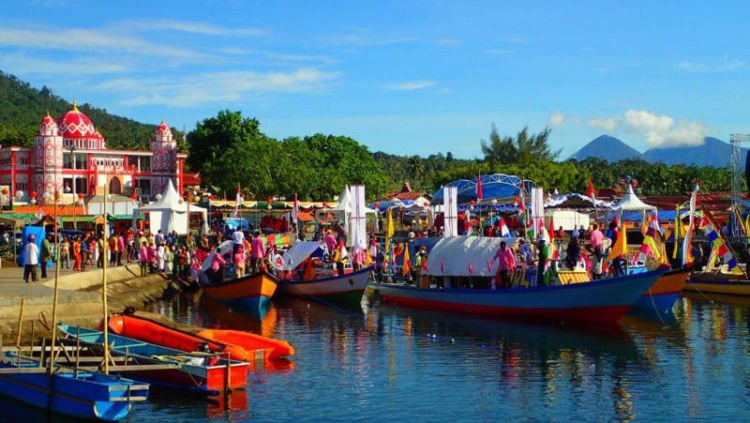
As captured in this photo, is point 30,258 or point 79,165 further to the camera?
point 79,165

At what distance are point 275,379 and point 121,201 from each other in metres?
49.4

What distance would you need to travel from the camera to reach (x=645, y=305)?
109ft

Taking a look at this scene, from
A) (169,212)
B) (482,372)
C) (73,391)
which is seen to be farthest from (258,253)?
(73,391)

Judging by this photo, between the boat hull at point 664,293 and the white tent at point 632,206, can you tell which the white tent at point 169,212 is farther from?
the boat hull at point 664,293

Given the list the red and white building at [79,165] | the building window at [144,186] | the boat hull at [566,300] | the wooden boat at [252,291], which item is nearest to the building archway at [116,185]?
the red and white building at [79,165]

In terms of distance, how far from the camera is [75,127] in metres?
84.9

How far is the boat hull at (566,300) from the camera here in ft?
96.1

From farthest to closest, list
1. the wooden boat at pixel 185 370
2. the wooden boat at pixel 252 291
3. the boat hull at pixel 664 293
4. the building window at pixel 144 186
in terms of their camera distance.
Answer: the building window at pixel 144 186
the wooden boat at pixel 252 291
the boat hull at pixel 664 293
the wooden boat at pixel 185 370

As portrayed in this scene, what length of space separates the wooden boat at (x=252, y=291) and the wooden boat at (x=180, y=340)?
11761 millimetres

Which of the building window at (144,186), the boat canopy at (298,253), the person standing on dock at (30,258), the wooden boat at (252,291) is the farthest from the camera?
the building window at (144,186)

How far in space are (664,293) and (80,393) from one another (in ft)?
72.7

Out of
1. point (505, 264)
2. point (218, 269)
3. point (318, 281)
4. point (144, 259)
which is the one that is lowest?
point (318, 281)

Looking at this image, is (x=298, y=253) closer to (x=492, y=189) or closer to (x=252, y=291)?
(x=252, y=291)

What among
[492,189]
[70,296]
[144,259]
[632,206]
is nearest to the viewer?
[70,296]
